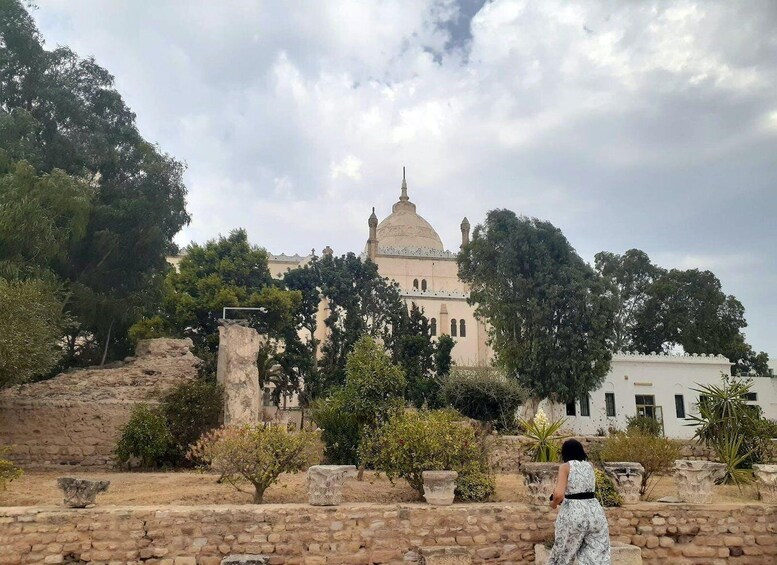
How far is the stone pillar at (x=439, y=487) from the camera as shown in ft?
26.0

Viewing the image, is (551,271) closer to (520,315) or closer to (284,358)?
(520,315)

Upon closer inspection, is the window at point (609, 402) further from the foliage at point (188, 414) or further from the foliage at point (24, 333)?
the foliage at point (24, 333)

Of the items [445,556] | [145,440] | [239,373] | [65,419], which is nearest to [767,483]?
[445,556]

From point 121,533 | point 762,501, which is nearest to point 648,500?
point 762,501

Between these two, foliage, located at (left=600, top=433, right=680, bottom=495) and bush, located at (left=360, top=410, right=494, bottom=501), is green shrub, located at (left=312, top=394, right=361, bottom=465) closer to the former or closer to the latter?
bush, located at (left=360, top=410, right=494, bottom=501)

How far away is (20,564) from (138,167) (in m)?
15.2

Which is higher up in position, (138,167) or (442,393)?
(138,167)

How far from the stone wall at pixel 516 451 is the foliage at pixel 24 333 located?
9959 millimetres

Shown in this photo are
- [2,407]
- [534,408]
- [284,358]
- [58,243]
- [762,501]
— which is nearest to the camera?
[762,501]

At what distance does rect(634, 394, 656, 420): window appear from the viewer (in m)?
26.2

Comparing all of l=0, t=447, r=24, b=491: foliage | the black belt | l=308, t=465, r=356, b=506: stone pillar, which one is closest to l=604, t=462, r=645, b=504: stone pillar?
the black belt

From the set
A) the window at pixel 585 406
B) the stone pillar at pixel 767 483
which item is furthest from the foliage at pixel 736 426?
the window at pixel 585 406

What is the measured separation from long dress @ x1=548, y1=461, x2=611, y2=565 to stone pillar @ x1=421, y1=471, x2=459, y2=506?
219 centimetres

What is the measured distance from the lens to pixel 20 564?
6.76 meters
